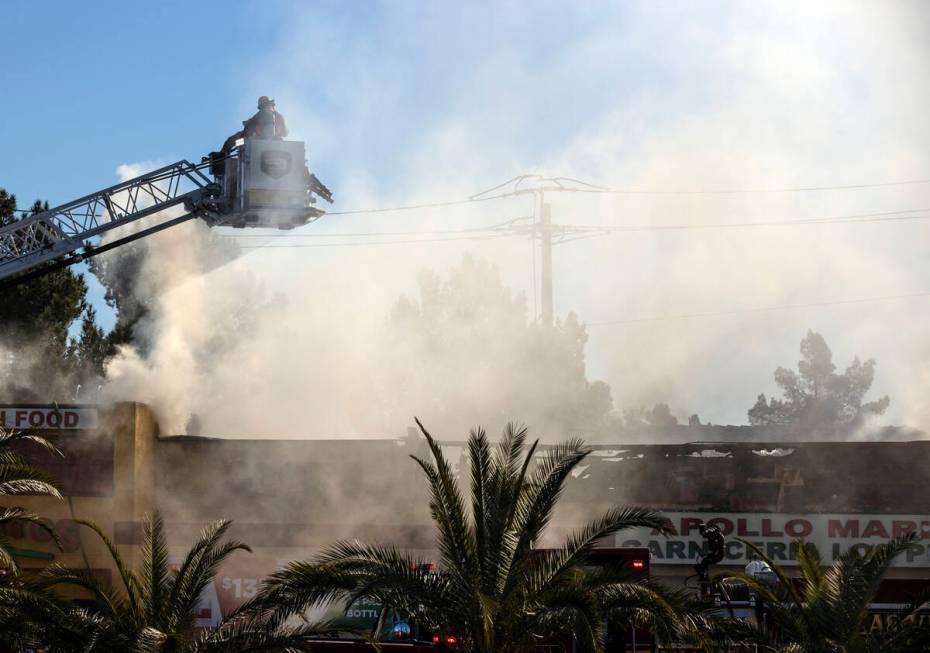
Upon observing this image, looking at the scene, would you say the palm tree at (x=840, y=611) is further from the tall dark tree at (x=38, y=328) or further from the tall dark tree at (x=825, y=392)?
the tall dark tree at (x=825, y=392)

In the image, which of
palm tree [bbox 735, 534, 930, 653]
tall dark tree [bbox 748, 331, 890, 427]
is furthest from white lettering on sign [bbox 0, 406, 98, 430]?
tall dark tree [bbox 748, 331, 890, 427]

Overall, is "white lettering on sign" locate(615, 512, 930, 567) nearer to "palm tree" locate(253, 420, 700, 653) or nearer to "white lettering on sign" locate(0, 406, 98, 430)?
"white lettering on sign" locate(0, 406, 98, 430)

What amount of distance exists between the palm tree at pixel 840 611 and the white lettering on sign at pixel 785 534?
54.9 ft

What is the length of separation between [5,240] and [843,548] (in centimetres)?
2442

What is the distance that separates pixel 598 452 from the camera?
128 feet

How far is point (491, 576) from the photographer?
1823 cm

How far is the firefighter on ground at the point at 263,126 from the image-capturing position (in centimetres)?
2825

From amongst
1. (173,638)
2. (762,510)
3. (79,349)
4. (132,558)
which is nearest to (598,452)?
(762,510)

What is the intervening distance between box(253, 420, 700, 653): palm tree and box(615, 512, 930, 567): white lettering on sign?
58.9ft

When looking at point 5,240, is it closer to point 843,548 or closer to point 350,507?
point 350,507

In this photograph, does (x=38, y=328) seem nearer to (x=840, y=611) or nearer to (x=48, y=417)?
(x=48, y=417)

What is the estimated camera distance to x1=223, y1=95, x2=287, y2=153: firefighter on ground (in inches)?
1112

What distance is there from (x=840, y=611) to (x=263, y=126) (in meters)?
16.7

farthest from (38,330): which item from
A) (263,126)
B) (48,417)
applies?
(263,126)
